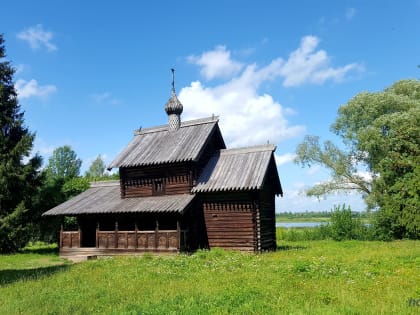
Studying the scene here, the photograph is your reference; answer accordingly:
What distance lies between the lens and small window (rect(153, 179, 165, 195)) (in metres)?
24.7

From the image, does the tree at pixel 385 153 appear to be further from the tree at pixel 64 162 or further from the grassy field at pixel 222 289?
the tree at pixel 64 162

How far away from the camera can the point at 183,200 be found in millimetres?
22453

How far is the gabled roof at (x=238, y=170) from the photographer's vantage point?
21938mm

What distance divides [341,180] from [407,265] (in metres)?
26.3

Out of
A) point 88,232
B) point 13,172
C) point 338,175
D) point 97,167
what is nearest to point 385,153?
point 338,175

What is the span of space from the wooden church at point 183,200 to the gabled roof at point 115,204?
68 mm

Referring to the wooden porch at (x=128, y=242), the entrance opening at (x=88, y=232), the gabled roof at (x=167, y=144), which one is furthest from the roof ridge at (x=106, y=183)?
the wooden porch at (x=128, y=242)

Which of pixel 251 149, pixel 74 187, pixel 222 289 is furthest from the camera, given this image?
pixel 74 187

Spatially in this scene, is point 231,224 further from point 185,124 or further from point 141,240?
point 185,124

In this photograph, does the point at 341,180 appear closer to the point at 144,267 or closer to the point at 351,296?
the point at 144,267

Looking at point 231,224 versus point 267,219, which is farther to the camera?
point 267,219

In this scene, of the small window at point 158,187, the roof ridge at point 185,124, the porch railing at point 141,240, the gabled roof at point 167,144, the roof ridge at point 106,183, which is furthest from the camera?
the roof ridge at point 106,183

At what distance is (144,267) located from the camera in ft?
54.3

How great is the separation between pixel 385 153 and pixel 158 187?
2087 centimetres
